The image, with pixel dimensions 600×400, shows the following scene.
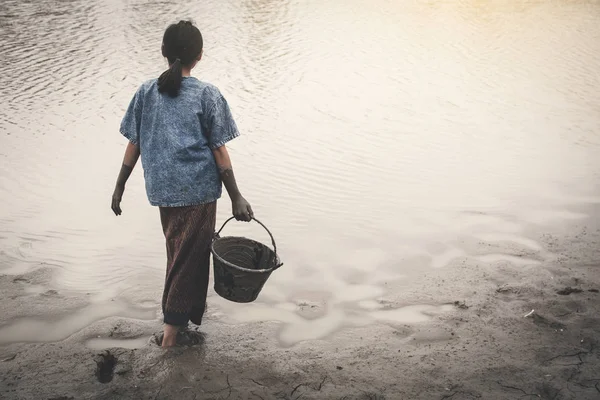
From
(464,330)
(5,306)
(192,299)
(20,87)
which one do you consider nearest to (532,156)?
(464,330)

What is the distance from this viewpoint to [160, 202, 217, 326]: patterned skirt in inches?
110

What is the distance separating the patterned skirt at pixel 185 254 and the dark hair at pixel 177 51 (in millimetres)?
582

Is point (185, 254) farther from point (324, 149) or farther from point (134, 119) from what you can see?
point (324, 149)

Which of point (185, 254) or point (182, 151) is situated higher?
point (182, 151)

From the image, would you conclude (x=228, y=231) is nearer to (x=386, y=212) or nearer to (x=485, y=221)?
(x=386, y=212)

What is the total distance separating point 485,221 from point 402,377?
7.65ft

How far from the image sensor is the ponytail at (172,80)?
2.56m

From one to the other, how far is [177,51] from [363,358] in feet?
5.86

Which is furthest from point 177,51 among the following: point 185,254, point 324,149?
point 324,149

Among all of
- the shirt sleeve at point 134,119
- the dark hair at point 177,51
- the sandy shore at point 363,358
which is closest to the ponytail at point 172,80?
the dark hair at point 177,51

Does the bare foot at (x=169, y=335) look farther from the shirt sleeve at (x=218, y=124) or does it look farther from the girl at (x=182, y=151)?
the shirt sleeve at (x=218, y=124)

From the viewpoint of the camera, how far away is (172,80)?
2564mm

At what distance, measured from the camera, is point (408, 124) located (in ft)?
23.7

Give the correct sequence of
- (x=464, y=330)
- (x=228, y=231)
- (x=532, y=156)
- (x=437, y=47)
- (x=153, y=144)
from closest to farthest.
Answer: (x=153, y=144), (x=464, y=330), (x=228, y=231), (x=532, y=156), (x=437, y=47)
